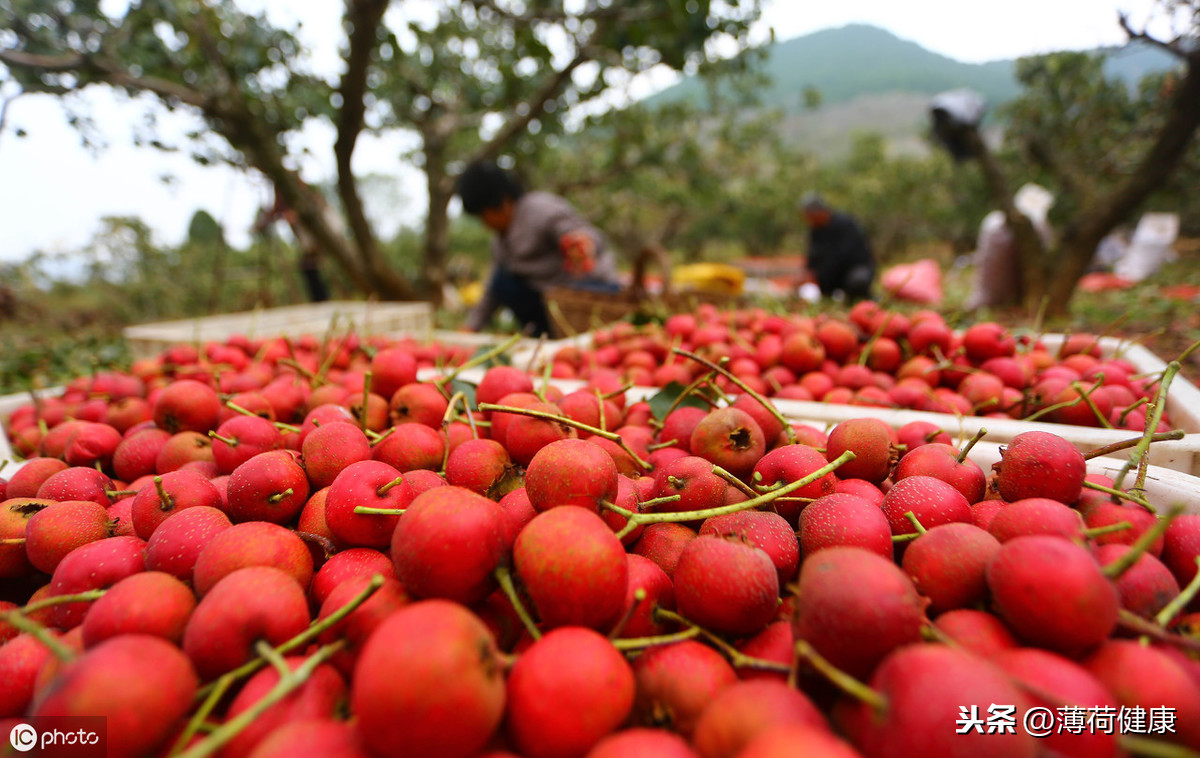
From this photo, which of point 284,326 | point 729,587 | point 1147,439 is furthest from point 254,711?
point 284,326

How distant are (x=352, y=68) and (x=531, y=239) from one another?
190cm

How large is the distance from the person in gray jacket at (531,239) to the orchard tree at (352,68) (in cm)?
136

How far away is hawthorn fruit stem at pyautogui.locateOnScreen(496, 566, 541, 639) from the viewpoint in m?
0.85

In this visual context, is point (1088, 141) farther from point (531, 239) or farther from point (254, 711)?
point (254, 711)

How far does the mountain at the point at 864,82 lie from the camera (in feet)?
164

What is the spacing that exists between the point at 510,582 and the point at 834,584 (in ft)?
1.56

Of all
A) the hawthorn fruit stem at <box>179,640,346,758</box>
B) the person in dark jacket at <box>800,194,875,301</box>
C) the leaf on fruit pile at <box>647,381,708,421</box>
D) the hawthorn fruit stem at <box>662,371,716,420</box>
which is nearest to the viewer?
the hawthorn fruit stem at <box>179,640,346,758</box>

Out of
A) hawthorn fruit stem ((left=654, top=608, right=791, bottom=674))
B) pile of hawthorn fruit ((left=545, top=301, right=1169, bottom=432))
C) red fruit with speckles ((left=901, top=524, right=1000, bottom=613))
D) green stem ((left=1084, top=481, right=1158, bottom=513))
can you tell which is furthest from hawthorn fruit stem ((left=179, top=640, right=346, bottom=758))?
green stem ((left=1084, top=481, right=1158, bottom=513))

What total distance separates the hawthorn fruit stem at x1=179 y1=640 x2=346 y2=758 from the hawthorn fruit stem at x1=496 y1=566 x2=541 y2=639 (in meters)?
0.24

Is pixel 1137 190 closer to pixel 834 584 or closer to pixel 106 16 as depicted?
pixel 834 584

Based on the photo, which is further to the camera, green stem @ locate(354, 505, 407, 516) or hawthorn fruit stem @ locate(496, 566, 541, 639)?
green stem @ locate(354, 505, 407, 516)

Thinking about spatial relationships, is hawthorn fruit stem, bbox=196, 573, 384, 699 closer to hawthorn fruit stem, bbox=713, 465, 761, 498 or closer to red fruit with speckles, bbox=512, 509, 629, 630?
red fruit with speckles, bbox=512, 509, 629, 630

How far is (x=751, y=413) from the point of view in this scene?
154 cm

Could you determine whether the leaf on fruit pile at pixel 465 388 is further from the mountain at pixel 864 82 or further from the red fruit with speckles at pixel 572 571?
the mountain at pixel 864 82
